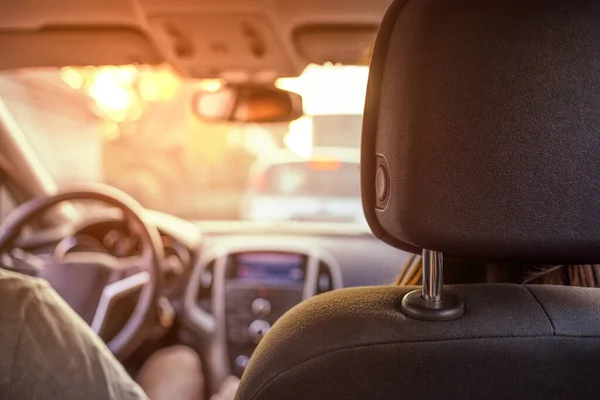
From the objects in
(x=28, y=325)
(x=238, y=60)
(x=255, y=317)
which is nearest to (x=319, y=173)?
(x=255, y=317)

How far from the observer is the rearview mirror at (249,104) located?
2986 mm

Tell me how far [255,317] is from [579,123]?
2.78m

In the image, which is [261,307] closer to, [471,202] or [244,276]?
[244,276]

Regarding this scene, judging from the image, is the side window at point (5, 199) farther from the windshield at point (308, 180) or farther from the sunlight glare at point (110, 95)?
the sunlight glare at point (110, 95)

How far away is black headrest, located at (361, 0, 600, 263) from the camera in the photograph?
870 mm

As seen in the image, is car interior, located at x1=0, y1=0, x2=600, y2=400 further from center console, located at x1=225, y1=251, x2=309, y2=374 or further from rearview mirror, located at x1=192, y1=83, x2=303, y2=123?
center console, located at x1=225, y1=251, x2=309, y2=374

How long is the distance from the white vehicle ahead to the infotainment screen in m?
3.00

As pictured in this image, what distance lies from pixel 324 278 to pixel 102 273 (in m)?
1.09

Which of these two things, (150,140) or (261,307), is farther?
(150,140)

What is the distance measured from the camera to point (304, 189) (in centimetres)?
743

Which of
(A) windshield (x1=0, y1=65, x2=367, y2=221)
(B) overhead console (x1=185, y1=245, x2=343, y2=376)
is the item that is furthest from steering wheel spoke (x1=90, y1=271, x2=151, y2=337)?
(A) windshield (x1=0, y1=65, x2=367, y2=221)

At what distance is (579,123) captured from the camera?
89 centimetres

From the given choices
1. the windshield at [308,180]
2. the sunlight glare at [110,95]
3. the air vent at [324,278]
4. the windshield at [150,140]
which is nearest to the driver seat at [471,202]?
the air vent at [324,278]

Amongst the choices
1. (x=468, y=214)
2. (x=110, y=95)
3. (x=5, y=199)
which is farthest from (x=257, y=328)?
(x=110, y=95)
